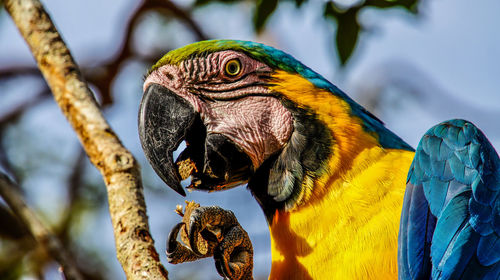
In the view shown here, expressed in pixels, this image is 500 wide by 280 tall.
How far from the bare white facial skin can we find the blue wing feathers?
576 millimetres

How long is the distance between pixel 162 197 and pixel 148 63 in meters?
1.75

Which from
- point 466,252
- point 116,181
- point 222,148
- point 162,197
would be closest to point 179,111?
point 222,148

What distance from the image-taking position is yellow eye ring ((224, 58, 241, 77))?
238cm

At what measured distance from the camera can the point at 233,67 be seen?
7.86ft

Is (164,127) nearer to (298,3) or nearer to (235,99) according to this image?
(235,99)

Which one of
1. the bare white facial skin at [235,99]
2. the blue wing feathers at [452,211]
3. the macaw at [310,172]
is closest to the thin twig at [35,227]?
the macaw at [310,172]

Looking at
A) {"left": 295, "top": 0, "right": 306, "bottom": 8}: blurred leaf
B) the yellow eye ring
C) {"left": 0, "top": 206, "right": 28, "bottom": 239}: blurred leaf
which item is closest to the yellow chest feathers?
the yellow eye ring

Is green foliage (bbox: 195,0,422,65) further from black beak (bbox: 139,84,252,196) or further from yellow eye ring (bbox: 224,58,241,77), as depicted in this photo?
black beak (bbox: 139,84,252,196)

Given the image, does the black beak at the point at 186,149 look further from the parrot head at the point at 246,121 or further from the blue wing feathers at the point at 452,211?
the blue wing feathers at the point at 452,211

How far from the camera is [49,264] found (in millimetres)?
4055

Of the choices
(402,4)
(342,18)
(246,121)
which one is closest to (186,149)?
(246,121)

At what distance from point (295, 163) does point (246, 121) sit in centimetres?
29

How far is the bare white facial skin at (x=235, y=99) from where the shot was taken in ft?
7.42

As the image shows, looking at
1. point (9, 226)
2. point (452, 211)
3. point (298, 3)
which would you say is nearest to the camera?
point (452, 211)
